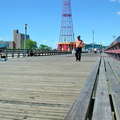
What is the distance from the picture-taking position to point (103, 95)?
10.5 feet

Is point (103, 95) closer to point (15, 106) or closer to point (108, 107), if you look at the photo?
point (108, 107)

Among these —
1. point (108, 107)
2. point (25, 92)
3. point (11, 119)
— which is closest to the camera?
point (11, 119)

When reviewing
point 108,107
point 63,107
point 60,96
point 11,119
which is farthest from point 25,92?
point 108,107

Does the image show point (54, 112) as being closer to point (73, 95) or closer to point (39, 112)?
point (39, 112)

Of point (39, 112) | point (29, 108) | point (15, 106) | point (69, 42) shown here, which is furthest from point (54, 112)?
point (69, 42)

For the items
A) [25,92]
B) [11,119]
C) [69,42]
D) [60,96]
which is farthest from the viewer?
[69,42]

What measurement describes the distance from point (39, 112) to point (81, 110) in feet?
1.76

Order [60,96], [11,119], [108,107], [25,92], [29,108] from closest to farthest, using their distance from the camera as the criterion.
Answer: [11,119], [108,107], [29,108], [60,96], [25,92]

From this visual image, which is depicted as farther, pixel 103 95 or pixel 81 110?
pixel 103 95

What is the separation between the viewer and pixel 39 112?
261 centimetres

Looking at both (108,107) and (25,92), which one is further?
(25,92)

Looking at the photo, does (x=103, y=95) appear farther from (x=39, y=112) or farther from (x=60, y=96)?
(x=39, y=112)

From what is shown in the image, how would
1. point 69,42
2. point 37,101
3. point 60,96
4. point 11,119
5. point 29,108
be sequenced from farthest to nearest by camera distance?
point 69,42 → point 60,96 → point 37,101 → point 29,108 → point 11,119

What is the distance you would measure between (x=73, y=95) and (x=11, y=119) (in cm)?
137
